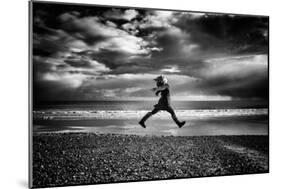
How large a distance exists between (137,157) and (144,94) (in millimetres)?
844

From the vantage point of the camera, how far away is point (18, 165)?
5.20 metres

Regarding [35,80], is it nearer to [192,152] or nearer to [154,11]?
[154,11]

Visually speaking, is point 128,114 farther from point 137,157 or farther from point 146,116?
point 137,157

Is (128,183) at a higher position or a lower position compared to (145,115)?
lower

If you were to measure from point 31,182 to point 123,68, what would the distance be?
1823 mm

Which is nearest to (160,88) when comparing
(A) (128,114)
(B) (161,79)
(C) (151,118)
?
(B) (161,79)

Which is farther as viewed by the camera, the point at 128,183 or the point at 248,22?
the point at 248,22

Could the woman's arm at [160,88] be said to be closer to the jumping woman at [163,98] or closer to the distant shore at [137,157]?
the jumping woman at [163,98]

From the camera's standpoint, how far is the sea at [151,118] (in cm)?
510

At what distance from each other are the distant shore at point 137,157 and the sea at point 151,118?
88 mm

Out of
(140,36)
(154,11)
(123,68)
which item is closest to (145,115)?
(123,68)

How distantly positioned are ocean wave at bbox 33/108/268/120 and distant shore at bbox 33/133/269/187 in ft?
0.75

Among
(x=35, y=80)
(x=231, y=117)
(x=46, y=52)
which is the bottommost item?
(x=231, y=117)

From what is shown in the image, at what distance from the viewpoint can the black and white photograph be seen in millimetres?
5004
